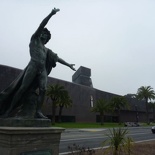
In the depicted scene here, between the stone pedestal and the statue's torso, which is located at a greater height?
the statue's torso

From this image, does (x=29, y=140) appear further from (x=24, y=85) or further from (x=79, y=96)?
(x=79, y=96)

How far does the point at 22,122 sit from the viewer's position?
5145 millimetres

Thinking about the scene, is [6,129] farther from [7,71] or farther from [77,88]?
[77,88]

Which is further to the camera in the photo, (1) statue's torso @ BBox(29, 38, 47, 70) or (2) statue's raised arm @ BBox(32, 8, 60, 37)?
(1) statue's torso @ BBox(29, 38, 47, 70)

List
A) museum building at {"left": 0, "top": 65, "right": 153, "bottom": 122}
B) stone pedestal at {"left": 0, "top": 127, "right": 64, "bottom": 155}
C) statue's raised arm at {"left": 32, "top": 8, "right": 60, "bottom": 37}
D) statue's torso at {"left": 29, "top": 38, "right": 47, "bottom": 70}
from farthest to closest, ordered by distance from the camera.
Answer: museum building at {"left": 0, "top": 65, "right": 153, "bottom": 122} → statue's torso at {"left": 29, "top": 38, "right": 47, "bottom": 70} → statue's raised arm at {"left": 32, "top": 8, "right": 60, "bottom": 37} → stone pedestal at {"left": 0, "top": 127, "right": 64, "bottom": 155}

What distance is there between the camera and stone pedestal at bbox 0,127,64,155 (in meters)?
4.69

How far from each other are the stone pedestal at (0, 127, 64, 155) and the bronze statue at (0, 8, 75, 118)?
525 mm

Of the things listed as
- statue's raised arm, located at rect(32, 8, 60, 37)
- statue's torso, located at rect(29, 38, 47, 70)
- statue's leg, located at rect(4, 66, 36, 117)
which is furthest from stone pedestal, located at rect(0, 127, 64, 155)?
statue's raised arm, located at rect(32, 8, 60, 37)

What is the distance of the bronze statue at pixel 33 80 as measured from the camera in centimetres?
561

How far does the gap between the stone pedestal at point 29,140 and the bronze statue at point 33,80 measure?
525 millimetres

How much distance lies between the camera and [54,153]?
537cm

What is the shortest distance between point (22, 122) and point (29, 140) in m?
0.41

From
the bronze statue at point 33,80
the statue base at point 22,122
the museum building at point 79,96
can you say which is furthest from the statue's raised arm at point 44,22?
the museum building at point 79,96

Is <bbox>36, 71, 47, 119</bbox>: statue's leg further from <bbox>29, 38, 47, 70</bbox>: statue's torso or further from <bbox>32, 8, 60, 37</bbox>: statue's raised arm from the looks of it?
<bbox>32, 8, 60, 37</bbox>: statue's raised arm
